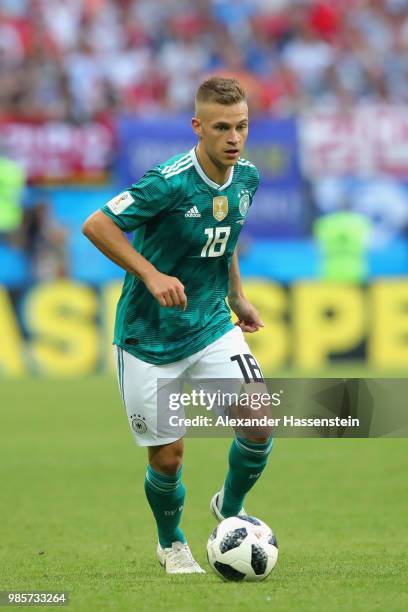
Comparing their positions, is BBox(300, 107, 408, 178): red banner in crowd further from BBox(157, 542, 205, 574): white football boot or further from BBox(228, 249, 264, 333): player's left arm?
BBox(157, 542, 205, 574): white football boot

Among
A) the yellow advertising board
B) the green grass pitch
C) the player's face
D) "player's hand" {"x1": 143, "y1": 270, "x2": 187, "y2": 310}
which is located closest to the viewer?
the green grass pitch

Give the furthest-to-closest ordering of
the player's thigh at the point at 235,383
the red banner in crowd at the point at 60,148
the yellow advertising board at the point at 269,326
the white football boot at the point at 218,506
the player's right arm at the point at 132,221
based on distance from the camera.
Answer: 1. the red banner in crowd at the point at 60,148
2. the yellow advertising board at the point at 269,326
3. the white football boot at the point at 218,506
4. the player's thigh at the point at 235,383
5. the player's right arm at the point at 132,221

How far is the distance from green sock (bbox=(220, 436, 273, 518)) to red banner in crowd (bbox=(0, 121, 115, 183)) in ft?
42.8

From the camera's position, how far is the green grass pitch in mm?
5355

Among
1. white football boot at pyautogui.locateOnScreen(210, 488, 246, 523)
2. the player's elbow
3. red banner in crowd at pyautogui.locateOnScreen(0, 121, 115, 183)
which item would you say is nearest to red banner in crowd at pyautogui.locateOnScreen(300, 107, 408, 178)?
red banner in crowd at pyautogui.locateOnScreen(0, 121, 115, 183)

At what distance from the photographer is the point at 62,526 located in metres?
7.71

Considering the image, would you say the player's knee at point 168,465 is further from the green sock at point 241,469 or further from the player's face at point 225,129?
the player's face at point 225,129

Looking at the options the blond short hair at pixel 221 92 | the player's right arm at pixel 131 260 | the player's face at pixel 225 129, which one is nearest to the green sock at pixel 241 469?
the player's right arm at pixel 131 260

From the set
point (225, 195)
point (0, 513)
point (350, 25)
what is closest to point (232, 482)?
point (225, 195)

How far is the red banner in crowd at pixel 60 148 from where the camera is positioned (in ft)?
61.8

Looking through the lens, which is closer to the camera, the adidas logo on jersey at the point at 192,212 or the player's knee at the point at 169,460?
the adidas logo on jersey at the point at 192,212

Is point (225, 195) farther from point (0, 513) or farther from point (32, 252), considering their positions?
point (32, 252)

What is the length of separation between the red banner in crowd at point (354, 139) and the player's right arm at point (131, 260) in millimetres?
Result: 14064

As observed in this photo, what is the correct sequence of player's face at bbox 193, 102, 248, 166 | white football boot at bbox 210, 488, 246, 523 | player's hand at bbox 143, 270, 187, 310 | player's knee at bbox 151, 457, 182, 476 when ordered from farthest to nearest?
white football boot at bbox 210, 488, 246, 523 < player's knee at bbox 151, 457, 182, 476 < player's face at bbox 193, 102, 248, 166 < player's hand at bbox 143, 270, 187, 310
